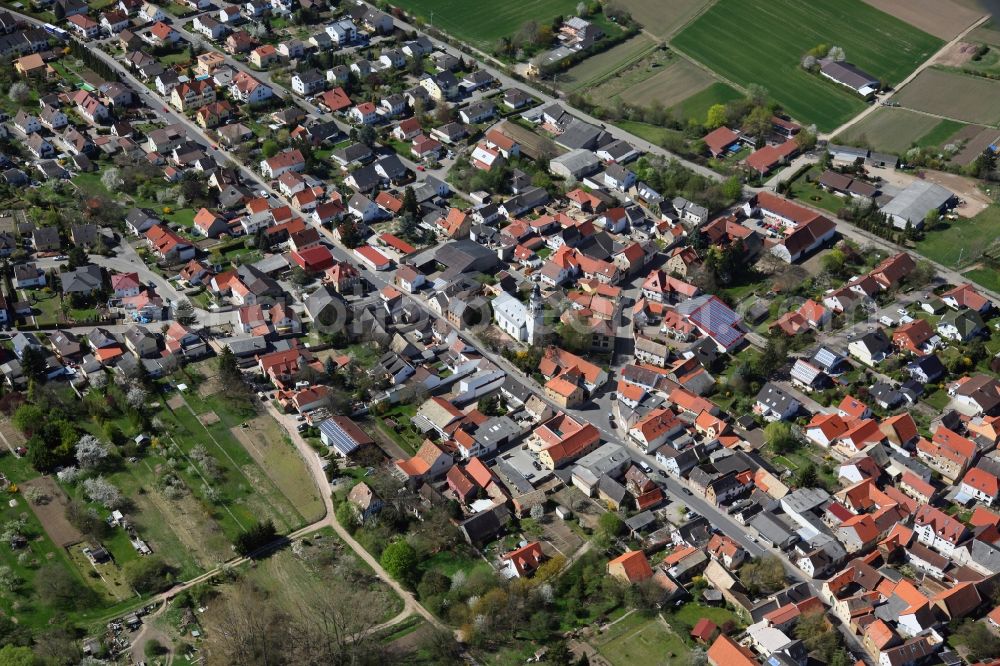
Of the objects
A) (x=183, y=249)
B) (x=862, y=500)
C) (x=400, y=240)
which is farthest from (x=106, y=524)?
(x=862, y=500)

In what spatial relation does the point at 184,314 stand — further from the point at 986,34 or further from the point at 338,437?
the point at 986,34

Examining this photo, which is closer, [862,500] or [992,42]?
[862,500]

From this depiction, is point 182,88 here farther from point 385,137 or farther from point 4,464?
point 4,464

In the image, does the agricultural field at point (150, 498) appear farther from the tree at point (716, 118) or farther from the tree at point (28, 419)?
the tree at point (716, 118)

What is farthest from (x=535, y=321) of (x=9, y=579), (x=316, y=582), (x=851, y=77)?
(x=851, y=77)

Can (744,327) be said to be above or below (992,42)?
below

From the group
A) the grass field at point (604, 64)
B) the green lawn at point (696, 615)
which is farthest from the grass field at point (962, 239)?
the green lawn at point (696, 615)

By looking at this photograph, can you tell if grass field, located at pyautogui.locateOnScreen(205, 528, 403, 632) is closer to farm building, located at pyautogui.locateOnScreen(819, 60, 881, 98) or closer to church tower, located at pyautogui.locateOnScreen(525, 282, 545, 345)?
church tower, located at pyautogui.locateOnScreen(525, 282, 545, 345)
